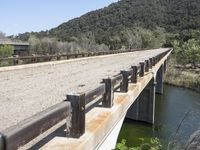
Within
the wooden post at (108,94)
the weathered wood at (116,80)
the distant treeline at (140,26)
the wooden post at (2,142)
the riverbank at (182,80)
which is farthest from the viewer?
the distant treeline at (140,26)

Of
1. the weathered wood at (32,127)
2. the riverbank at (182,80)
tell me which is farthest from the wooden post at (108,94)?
the riverbank at (182,80)

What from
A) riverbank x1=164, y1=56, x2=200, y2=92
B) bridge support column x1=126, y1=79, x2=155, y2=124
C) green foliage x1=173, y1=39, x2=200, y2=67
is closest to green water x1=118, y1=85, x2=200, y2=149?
bridge support column x1=126, y1=79, x2=155, y2=124

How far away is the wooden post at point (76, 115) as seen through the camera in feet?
16.7

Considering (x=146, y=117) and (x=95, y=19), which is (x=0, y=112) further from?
(x=95, y=19)

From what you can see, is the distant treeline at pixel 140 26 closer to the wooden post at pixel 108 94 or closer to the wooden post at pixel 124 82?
the wooden post at pixel 124 82

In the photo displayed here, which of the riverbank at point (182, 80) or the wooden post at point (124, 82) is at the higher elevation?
the wooden post at point (124, 82)

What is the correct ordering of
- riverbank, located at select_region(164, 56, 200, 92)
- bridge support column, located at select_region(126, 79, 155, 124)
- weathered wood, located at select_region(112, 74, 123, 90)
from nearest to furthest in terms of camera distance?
weathered wood, located at select_region(112, 74, 123, 90)
bridge support column, located at select_region(126, 79, 155, 124)
riverbank, located at select_region(164, 56, 200, 92)

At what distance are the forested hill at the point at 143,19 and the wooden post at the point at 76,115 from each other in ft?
495

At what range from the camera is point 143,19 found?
181m

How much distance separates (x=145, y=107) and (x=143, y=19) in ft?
504

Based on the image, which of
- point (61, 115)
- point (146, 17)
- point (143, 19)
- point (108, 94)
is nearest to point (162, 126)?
point (108, 94)

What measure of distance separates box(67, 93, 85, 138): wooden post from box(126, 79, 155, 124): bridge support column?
83.8 feet

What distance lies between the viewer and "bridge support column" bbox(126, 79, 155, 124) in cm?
3089

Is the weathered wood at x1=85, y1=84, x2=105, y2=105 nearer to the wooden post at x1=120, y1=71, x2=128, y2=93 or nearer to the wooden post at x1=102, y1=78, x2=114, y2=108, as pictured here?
the wooden post at x1=102, y1=78, x2=114, y2=108
